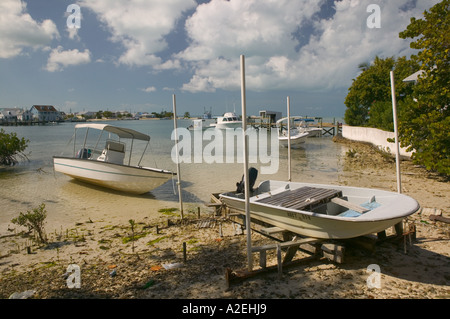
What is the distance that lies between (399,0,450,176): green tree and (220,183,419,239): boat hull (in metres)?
6.58

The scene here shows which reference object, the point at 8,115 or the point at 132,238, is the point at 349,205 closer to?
the point at 132,238

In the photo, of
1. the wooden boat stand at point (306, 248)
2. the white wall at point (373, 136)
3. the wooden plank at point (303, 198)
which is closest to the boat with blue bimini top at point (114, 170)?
the wooden plank at point (303, 198)

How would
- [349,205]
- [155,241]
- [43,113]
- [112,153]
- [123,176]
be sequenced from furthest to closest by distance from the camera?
[43,113] → [112,153] → [123,176] → [155,241] → [349,205]

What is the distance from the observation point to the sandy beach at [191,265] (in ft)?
15.3

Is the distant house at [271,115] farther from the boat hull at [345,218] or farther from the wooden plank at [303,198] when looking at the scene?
the boat hull at [345,218]

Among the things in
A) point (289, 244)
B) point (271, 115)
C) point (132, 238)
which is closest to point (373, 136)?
point (289, 244)

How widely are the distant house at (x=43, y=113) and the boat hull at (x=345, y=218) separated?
136 metres

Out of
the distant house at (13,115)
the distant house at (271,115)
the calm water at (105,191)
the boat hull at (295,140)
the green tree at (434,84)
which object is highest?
the distant house at (13,115)

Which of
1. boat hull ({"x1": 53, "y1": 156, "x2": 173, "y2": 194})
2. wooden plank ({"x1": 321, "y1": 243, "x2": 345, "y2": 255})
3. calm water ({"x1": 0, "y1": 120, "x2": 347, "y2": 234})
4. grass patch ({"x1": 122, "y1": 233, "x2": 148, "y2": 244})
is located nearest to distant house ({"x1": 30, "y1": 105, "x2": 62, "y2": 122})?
calm water ({"x1": 0, "y1": 120, "x2": 347, "y2": 234})

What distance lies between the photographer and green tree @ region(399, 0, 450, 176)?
10828 millimetres

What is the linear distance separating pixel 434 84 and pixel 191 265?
1180 centimetres

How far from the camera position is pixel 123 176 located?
1212 centimetres

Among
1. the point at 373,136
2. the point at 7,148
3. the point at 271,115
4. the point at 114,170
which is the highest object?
the point at 271,115

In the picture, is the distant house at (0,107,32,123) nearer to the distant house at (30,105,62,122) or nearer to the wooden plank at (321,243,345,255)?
the distant house at (30,105,62,122)
